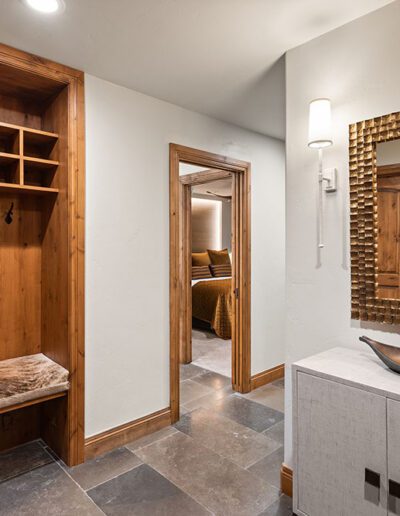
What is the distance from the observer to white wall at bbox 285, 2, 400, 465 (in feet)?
5.53

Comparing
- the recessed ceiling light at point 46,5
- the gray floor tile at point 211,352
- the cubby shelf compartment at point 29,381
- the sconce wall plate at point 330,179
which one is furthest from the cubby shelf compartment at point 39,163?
the gray floor tile at point 211,352

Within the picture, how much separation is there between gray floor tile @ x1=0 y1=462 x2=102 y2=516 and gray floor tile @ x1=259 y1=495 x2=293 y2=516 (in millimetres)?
828

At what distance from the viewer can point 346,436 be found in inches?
57.1

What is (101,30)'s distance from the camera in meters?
1.84

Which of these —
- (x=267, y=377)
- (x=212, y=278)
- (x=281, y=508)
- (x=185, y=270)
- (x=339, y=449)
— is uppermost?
(x=185, y=270)

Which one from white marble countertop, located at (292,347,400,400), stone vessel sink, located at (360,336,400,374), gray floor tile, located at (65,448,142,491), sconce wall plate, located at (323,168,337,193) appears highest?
sconce wall plate, located at (323,168,337,193)

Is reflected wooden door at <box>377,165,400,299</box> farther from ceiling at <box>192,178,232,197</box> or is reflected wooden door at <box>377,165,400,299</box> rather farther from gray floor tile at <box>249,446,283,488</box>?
ceiling at <box>192,178,232,197</box>

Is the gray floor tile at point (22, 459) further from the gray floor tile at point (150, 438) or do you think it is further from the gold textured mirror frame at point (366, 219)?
the gold textured mirror frame at point (366, 219)

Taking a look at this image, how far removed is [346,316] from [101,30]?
185 cm

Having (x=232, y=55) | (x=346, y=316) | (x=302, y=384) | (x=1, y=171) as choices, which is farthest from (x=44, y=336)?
(x=232, y=55)

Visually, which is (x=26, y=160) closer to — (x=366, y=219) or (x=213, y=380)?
(x=366, y=219)

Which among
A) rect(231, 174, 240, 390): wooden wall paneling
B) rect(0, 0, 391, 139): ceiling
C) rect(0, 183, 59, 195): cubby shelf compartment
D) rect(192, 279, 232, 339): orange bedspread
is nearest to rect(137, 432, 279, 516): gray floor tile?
rect(231, 174, 240, 390): wooden wall paneling

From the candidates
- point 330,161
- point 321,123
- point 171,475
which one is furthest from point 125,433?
point 321,123

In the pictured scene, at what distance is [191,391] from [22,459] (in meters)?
1.49
